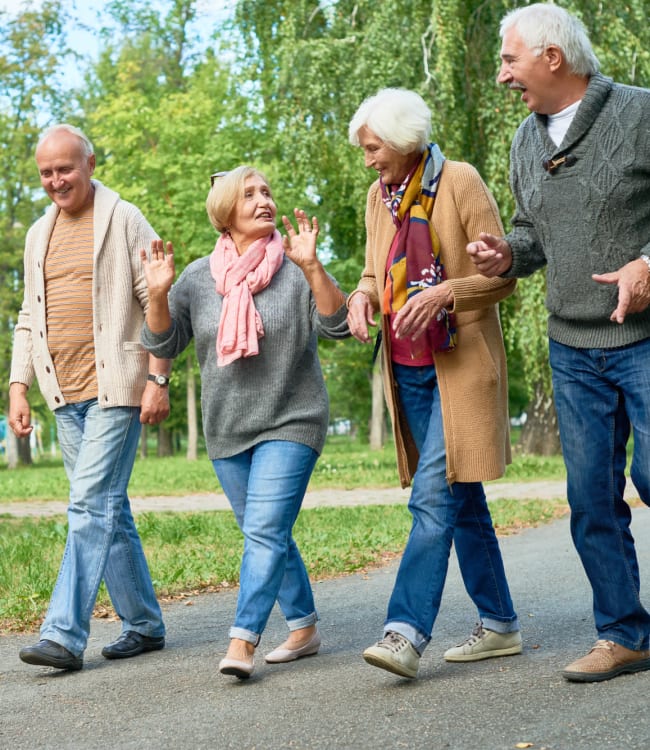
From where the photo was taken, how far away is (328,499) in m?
15.6

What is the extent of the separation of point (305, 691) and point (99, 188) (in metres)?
2.58

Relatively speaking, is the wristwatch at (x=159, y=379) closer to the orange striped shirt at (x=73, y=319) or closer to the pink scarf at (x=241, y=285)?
the orange striped shirt at (x=73, y=319)

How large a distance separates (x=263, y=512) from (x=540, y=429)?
20.0 metres

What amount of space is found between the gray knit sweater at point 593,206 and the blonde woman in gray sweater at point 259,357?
864 millimetres

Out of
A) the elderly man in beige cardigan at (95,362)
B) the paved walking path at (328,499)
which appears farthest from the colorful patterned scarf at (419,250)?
the paved walking path at (328,499)

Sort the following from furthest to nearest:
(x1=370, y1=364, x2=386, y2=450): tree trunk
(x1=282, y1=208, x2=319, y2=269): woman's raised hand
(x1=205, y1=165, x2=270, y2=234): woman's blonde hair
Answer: (x1=370, y1=364, x2=386, y2=450): tree trunk, (x1=205, y1=165, x2=270, y2=234): woman's blonde hair, (x1=282, y1=208, x2=319, y2=269): woman's raised hand

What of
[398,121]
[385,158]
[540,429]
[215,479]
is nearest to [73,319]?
[385,158]

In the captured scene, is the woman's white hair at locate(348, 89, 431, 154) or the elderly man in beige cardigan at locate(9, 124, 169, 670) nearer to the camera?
the woman's white hair at locate(348, 89, 431, 154)

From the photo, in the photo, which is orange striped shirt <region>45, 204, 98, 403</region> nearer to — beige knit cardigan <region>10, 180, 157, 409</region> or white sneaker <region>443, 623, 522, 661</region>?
beige knit cardigan <region>10, 180, 157, 409</region>

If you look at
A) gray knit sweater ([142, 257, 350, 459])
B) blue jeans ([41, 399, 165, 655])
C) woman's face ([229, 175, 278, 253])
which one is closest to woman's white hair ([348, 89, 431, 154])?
woman's face ([229, 175, 278, 253])

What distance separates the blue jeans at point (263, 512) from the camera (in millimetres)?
4750

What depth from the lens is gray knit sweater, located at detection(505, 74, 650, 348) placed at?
14.2 feet

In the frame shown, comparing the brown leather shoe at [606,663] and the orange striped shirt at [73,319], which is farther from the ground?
the orange striped shirt at [73,319]

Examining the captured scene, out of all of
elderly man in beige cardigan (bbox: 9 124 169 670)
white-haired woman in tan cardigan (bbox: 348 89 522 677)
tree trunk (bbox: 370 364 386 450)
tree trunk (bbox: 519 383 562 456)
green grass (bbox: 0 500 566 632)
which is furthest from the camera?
tree trunk (bbox: 370 364 386 450)
